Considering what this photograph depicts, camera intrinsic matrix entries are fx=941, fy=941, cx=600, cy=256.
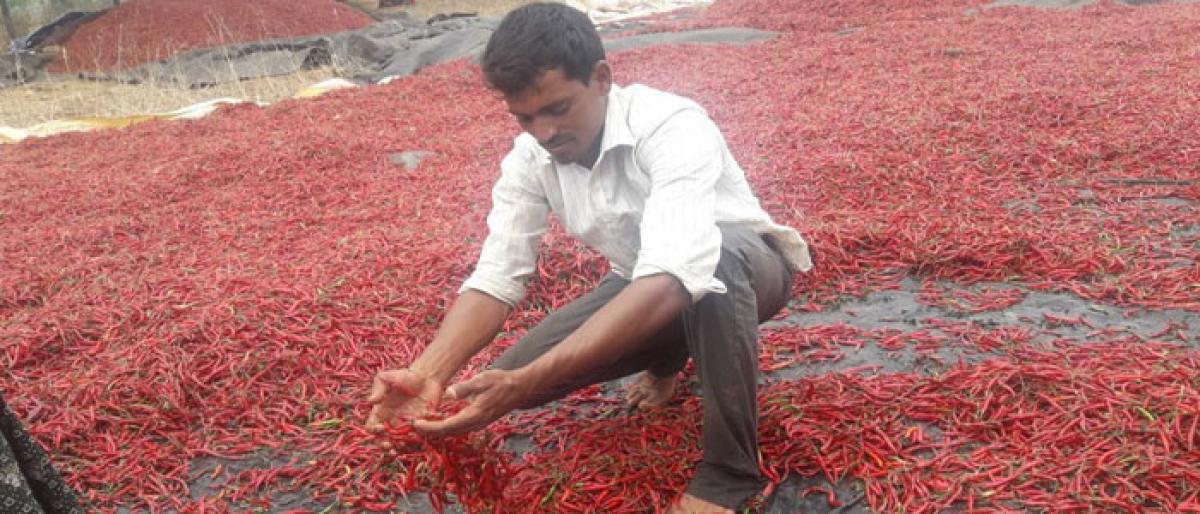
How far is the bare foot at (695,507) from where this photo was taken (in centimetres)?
267

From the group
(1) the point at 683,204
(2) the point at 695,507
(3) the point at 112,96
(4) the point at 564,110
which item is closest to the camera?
(1) the point at 683,204

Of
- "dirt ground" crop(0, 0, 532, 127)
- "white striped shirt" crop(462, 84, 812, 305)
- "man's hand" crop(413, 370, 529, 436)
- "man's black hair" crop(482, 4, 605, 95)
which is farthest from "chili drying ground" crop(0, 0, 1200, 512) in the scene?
"dirt ground" crop(0, 0, 532, 127)

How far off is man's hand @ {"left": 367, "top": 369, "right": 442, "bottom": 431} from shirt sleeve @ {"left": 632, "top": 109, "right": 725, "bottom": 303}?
694mm

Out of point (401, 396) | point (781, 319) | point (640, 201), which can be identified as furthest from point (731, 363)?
point (781, 319)

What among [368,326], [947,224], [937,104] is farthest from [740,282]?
[937,104]

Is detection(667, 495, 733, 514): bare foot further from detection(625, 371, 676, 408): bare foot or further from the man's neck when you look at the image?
the man's neck

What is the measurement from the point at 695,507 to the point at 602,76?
1.25 m

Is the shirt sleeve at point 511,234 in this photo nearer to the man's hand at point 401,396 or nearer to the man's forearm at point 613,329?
the man's hand at point 401,396

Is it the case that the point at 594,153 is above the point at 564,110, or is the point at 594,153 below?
below

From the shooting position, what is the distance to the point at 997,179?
18.7 ft

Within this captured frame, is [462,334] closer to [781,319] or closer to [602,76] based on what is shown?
[602,76]

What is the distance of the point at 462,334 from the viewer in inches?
109

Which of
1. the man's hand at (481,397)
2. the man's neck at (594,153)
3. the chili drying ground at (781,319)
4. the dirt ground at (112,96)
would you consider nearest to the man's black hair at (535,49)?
the man's neck at (594,153)

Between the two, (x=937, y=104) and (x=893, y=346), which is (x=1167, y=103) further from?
(x=893, y=346)
